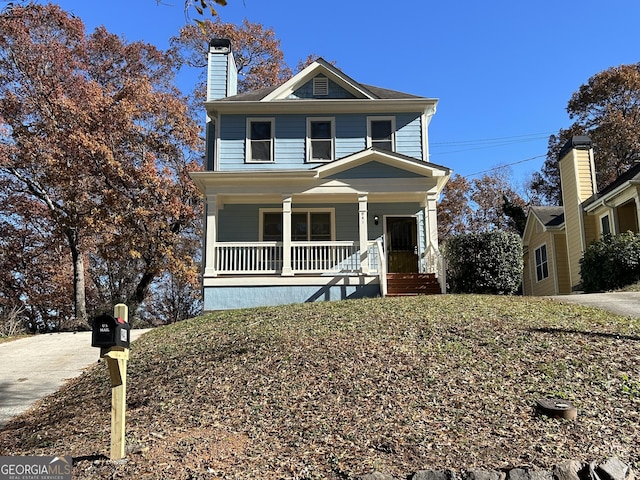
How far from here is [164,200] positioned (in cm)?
1923

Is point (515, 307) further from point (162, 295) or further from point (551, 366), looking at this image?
point (162, 295)

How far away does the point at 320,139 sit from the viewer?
1617 cm

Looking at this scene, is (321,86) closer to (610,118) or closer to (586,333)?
(586,333)

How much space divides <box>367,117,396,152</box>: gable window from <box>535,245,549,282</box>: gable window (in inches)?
319

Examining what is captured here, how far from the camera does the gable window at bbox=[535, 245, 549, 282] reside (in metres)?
20.0

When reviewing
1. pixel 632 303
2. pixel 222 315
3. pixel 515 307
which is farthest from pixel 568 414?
pixel 222 315

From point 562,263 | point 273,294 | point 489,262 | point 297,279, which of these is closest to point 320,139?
point 297,279

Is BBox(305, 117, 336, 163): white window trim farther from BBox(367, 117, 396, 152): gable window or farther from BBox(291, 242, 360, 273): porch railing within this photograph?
BBox(291, 242, 360, 273): porch railing

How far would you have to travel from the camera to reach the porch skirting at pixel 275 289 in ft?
45.1

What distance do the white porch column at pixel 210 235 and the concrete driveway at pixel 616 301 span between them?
832 centimetres

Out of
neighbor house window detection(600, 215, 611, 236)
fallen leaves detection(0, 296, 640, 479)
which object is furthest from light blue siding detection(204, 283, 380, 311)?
neighbor house window detection(600, 215, 611, 236)

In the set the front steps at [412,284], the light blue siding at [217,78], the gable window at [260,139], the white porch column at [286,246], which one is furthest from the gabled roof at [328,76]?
the front steps at [412,284]

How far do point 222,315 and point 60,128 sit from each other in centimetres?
1179

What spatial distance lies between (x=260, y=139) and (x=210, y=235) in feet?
12.2
